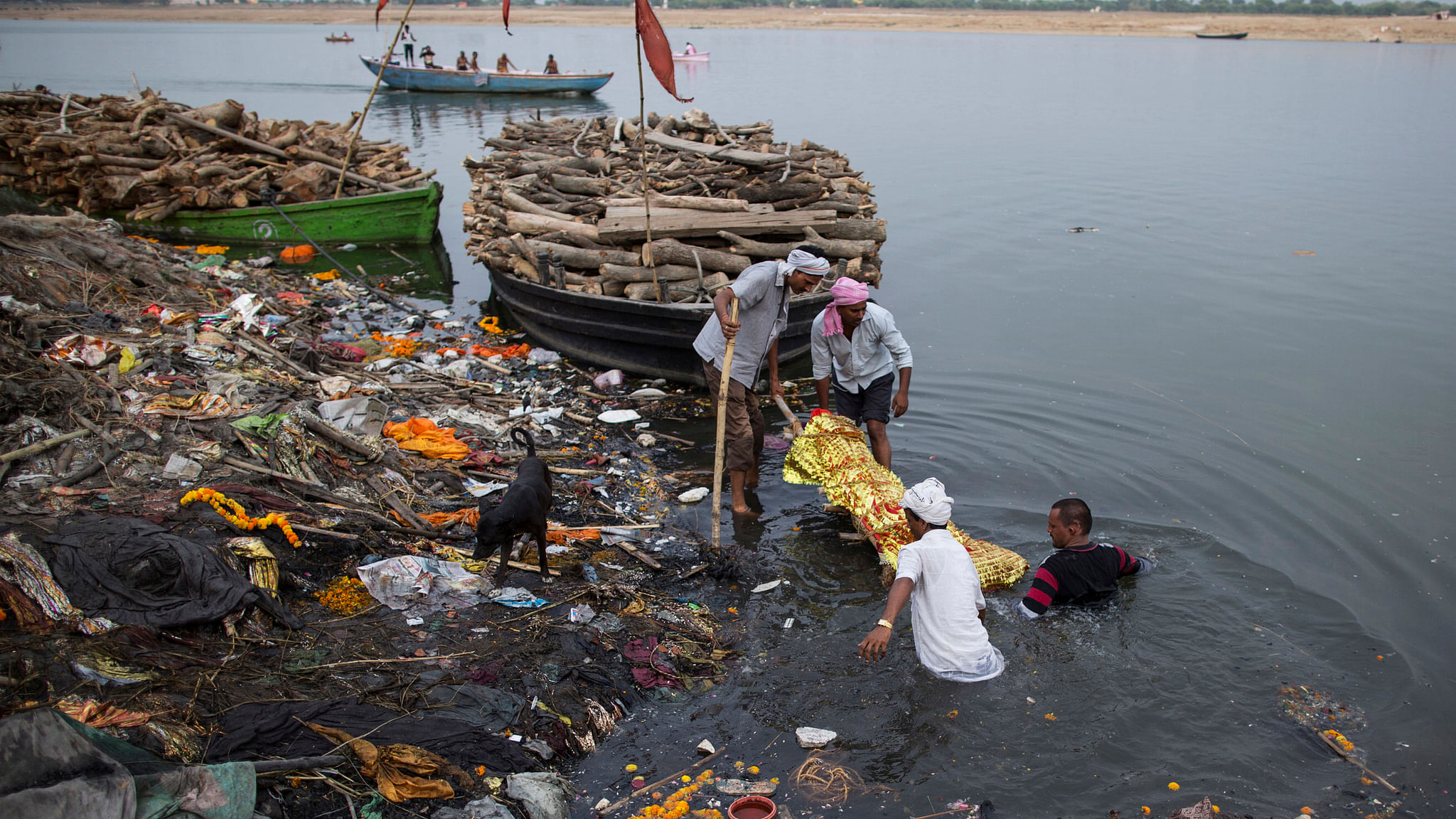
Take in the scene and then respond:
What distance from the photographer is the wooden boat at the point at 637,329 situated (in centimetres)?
980

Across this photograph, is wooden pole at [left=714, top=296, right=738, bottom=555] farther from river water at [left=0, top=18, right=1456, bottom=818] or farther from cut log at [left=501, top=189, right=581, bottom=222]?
cut log at [left=501, top=189, right=581, bottom=222]

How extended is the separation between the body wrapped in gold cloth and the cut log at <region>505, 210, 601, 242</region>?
4.67m

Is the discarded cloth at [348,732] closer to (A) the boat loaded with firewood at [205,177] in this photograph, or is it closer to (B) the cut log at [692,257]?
(B) the cut log at [692,257]

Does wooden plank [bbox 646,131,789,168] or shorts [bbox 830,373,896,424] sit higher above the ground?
wooden plank [bbox 646,131,789,168]

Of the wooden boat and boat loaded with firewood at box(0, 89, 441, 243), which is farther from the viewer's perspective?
boat loaded with firewood at box(0, 89, 441, 243)

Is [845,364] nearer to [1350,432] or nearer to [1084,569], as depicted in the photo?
[1084,569]

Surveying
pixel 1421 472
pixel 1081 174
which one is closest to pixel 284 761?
pixel 1421 472

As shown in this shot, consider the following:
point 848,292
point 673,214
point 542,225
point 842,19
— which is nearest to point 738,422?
point 848,292

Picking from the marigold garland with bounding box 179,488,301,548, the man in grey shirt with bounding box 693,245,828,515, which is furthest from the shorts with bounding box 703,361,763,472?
the marigold garland with bounding box 179,488,301,548

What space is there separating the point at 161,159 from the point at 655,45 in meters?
13.0

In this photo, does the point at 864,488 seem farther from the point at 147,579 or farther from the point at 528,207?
the point at 528,207

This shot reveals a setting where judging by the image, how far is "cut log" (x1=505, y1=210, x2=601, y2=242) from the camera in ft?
35.2

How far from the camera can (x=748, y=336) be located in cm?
685

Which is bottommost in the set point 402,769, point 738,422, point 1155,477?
point 1155,477
